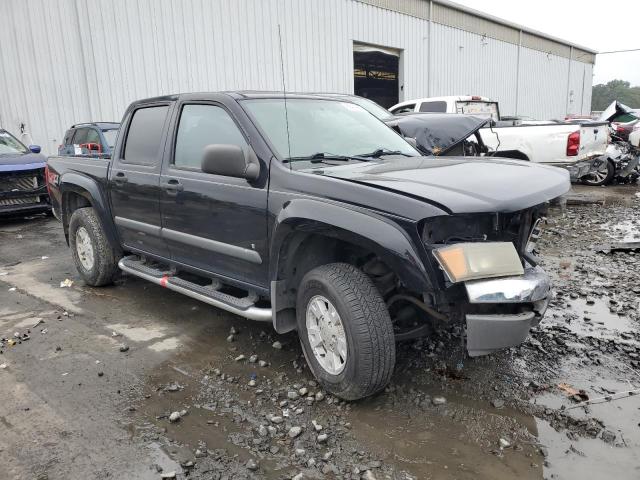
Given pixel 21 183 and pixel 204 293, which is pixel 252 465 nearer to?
pixel 204 293

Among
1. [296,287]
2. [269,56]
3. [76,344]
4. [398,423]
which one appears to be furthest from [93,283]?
[269,56]

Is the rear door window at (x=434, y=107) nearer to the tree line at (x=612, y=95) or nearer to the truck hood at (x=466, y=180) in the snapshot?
the truck hood at (x=466, y=180)

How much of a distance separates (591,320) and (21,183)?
31.5 ft

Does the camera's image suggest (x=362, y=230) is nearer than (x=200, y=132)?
Yes

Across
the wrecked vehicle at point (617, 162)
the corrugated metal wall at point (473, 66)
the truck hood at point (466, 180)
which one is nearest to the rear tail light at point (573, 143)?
the wrecked vehicle at point (617, 162)

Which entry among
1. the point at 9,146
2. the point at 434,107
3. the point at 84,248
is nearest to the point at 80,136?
the point at 9,146

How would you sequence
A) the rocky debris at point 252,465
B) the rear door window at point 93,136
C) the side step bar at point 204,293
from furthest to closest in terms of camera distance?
the rear door window at point 93,136, the side step bar at point 204,293, the rocky debris at point 252,465

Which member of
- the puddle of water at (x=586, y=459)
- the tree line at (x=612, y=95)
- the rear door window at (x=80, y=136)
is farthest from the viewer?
the tree line at (x=612, y=95)

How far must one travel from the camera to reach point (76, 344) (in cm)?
404

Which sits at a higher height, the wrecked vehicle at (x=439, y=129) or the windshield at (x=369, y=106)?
the windshield at (x=369, y=106)

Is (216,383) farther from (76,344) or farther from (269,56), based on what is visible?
(269,56)

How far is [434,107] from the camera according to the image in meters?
11.9

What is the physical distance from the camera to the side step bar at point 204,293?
Result: 11.2 ft

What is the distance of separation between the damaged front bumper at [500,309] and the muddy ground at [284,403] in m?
0.53
